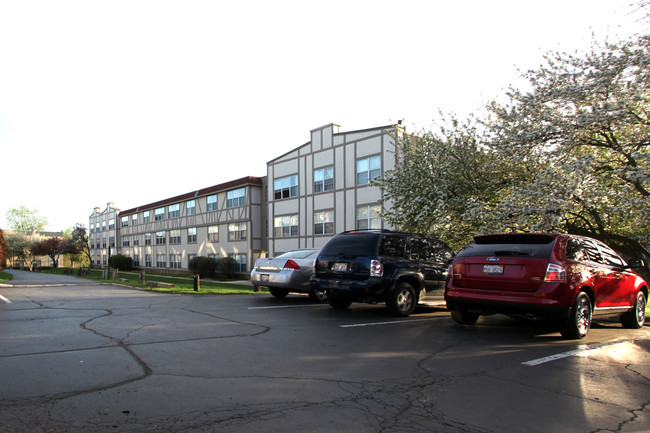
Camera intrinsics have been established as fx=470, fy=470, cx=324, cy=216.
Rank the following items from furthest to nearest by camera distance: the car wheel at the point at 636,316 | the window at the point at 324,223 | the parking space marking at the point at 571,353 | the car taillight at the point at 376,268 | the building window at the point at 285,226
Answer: the building window at the point at 285,226 → the window at the point at 324,223 → the car taillight at the point at 376,268 → the car wheel at the point at 636,316 → the parking space marking at the point at 571,353

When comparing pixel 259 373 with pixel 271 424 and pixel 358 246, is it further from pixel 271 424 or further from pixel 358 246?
pixel 358 246

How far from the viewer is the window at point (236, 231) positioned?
128ft

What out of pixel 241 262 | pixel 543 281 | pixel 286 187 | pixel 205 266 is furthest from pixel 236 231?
pixel 543 281

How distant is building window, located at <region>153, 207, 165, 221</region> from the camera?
52.7 meters

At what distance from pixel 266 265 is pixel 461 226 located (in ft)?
23.7

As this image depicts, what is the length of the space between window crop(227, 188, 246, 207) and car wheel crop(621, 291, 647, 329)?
107ft

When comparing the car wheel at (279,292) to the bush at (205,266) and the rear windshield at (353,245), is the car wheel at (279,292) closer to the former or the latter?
the rear windshield at (353,245)

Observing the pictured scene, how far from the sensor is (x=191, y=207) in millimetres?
46719

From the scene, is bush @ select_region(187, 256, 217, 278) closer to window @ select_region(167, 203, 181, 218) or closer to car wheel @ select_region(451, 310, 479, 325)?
window @ select_region(167, 203, 181, 218)

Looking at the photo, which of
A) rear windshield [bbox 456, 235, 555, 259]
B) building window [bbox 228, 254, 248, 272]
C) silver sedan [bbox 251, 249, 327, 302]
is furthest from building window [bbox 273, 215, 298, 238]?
rear windshield [bbox 456, 235, 555, 259]

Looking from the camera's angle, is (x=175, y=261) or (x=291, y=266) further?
(x=175, y=261)

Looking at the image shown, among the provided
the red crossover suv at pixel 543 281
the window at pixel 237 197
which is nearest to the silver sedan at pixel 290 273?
the red crossover suv at pixel 543 281

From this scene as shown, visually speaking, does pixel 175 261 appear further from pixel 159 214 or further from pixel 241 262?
pixel 241 262

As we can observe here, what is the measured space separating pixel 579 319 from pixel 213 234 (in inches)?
1512
